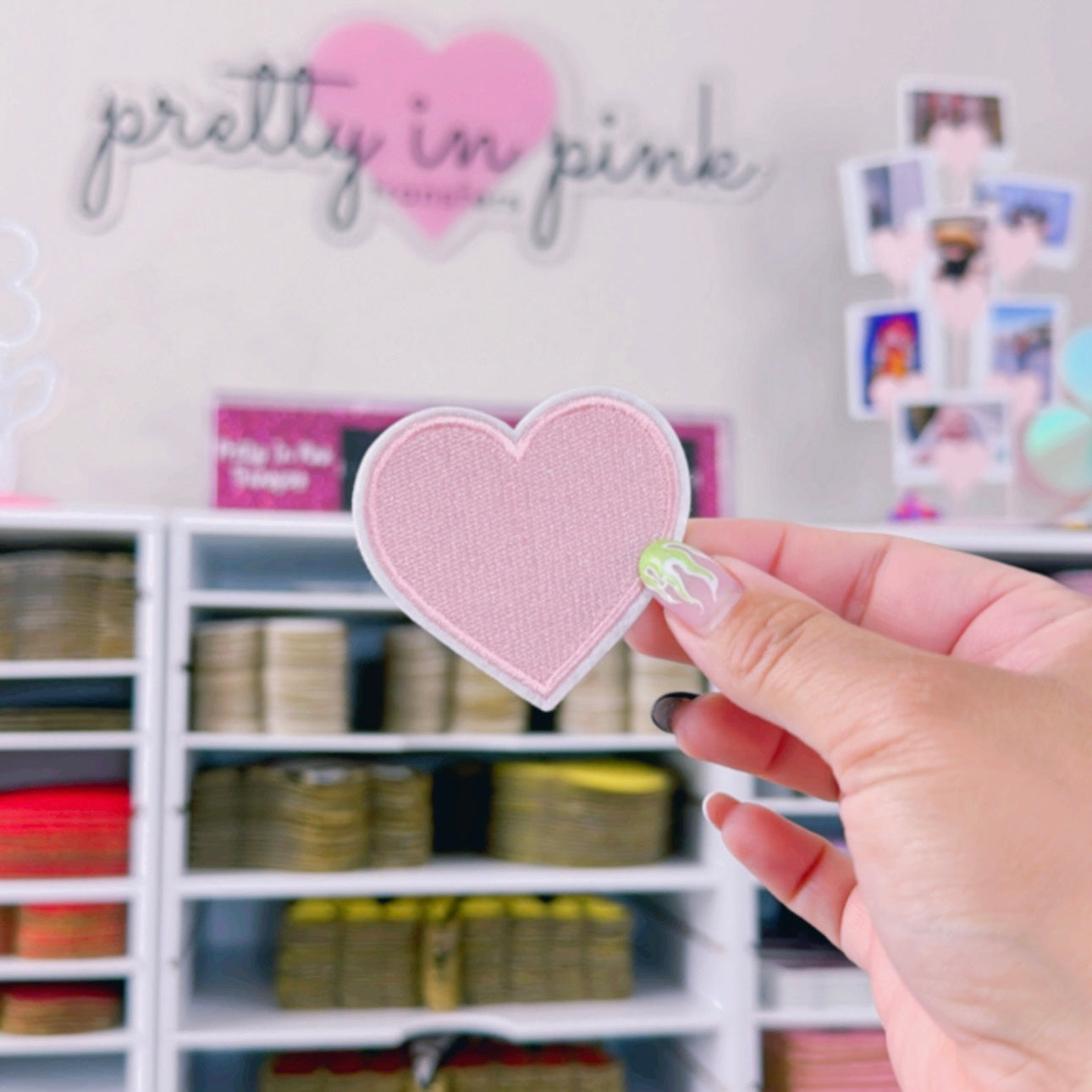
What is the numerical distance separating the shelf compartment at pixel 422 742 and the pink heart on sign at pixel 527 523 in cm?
107

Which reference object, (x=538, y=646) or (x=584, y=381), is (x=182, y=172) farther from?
(x=538, y=646)

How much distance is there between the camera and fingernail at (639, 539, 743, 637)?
0.76 m

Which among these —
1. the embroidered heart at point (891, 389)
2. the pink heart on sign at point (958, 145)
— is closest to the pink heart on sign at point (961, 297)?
the embroidered heart at point (891, 389)

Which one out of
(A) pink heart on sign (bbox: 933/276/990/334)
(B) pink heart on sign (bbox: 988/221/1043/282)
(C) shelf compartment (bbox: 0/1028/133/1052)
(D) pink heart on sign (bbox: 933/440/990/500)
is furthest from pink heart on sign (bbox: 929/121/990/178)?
(C) shelf compartment (bbox: 0/1028/133/1052)

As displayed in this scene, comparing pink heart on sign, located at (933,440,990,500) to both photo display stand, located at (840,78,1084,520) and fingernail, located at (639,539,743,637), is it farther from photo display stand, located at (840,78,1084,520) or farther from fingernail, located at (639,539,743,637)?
fingernail, located at (639,539,743,637)

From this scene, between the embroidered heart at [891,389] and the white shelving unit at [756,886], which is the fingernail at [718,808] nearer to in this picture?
the white shelving unit at [756,886]

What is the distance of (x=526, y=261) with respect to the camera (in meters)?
2.45

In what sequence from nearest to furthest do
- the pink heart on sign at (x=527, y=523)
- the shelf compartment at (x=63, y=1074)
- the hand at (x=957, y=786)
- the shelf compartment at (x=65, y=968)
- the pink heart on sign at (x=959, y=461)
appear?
the hand at (x=957, y=786), the pink heart on sign at (x=527, y=523), the shelf compartment at (x=65, y=968), the shelf compartment at (x=63, y=1074), the pink heart on sign at (x=959, y=461)

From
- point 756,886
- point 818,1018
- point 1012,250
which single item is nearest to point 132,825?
point 756,886

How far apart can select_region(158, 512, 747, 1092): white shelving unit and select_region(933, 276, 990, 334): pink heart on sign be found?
3.27 feet

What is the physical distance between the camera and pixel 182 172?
7.74 feet

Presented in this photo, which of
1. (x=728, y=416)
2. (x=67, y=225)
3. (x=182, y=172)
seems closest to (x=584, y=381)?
(x=728, y=416)

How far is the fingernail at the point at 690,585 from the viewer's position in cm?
76

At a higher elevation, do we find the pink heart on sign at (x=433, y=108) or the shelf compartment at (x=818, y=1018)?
the pink heart on sign at (x=433, y=108)
